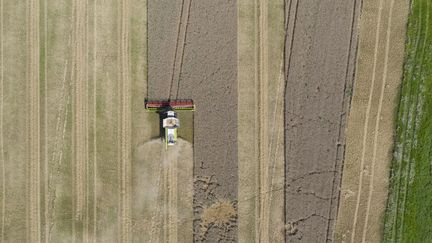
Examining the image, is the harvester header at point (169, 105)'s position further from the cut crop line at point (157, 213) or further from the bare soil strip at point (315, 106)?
the bare soil strip at point (315, 106)

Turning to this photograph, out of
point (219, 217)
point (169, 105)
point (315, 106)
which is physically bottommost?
point (219, 217)

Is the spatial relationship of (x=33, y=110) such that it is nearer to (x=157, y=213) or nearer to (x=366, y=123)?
(x=157, y=213)

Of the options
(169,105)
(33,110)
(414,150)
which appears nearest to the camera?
(33,110)

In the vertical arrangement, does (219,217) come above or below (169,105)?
below

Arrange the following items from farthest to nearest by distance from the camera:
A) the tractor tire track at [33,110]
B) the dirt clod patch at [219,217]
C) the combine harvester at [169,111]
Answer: the dirt clod patch at [219,217] < the tractor tire track at [33,110] < the combine harvester at [169,111]

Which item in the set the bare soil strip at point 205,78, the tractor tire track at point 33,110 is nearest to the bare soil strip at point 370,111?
the bare soil strip at point 205,78

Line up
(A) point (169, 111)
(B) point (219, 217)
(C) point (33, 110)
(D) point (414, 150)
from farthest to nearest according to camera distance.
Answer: (D) point (414, 150)
(B) point (219, 217)
(C) point (33, 110)
(A) point (169, 111)

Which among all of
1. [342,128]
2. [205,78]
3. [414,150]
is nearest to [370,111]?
[342,128]
